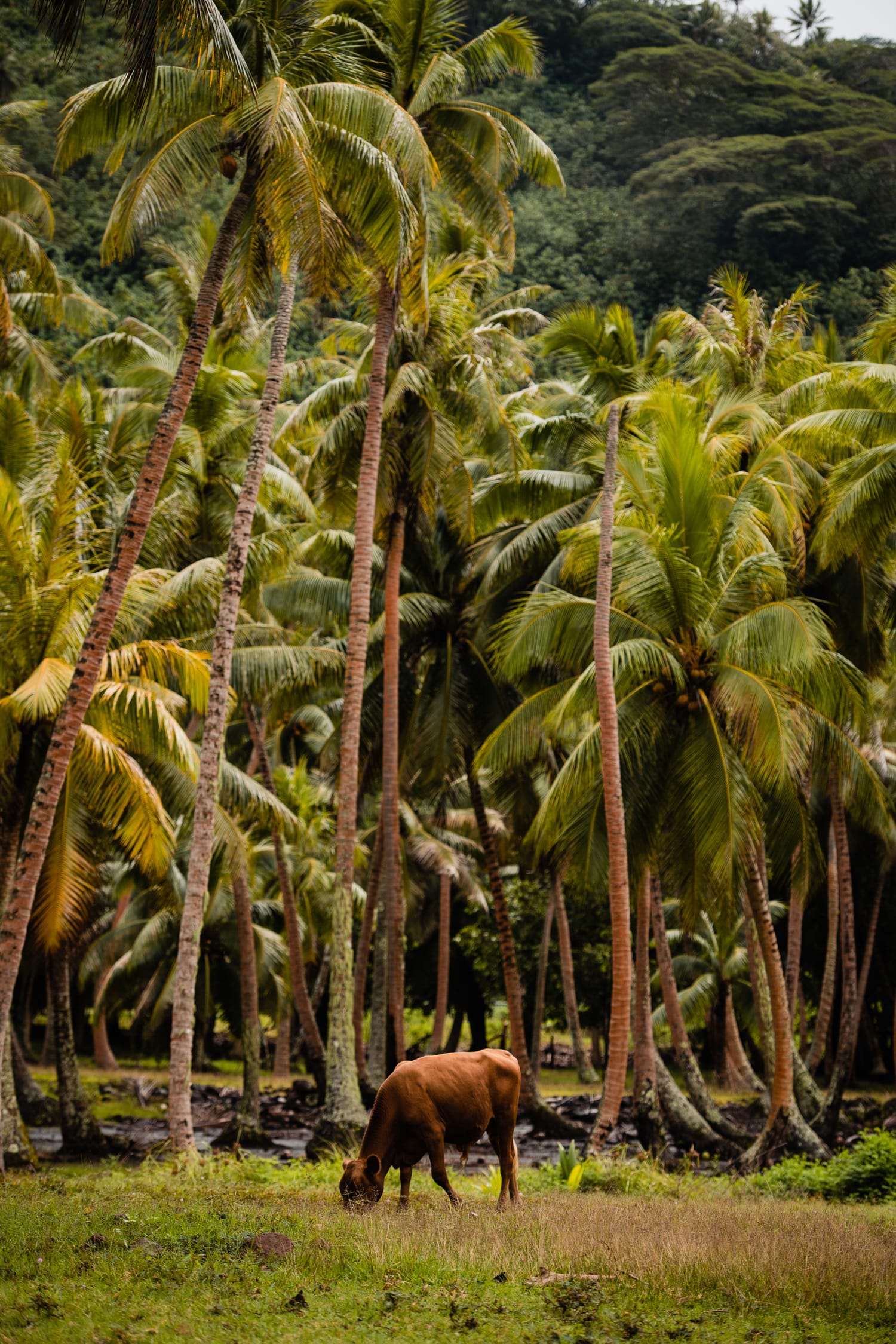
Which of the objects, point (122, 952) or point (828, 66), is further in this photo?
point (828, 66)

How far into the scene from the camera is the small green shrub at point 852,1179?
15.6 metres

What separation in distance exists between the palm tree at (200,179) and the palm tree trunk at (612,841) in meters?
5.23

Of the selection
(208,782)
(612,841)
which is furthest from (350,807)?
(612,841)

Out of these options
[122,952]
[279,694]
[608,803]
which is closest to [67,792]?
[608,803]

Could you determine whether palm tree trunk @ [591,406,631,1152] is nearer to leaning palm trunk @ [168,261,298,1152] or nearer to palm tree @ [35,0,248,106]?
leaning palm trunk @ [168,261,298,1152]

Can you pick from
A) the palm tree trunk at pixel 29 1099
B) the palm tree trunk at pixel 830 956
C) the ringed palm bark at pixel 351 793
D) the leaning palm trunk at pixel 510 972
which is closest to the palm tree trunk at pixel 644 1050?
the leaning palm trunk at pixel 510 972

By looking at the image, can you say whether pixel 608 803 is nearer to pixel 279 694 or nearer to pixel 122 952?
pixel 279 694

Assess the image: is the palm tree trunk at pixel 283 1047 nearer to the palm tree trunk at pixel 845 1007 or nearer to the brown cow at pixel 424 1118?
the palm tree trunk at pixel 845 1007

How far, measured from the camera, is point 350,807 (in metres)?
17.8

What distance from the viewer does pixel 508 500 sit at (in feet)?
78.9

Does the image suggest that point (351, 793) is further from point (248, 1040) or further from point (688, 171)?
point (688, 171)

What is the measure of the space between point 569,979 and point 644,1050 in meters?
12.8

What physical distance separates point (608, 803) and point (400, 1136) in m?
7.17

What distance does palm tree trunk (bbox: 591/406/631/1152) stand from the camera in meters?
16.0
